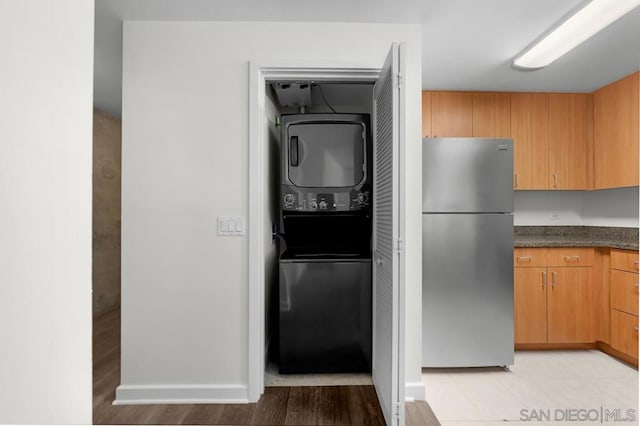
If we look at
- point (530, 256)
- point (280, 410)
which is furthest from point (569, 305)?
point (280, 410)

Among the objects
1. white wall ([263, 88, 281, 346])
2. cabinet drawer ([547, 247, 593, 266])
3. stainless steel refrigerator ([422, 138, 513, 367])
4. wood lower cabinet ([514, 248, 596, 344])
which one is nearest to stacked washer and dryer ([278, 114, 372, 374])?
white wall ([263, 88, 281, 346])

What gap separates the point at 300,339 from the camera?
104 inches

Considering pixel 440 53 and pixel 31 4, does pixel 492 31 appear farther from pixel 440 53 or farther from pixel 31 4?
pixel 31 4

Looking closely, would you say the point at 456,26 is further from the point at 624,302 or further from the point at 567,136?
the point at 624,302

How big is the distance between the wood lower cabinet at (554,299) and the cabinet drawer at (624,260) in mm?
179

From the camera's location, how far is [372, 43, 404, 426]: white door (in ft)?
5.97

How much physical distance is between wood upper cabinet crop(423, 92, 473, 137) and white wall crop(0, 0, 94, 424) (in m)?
3.43

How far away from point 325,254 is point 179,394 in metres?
1.29

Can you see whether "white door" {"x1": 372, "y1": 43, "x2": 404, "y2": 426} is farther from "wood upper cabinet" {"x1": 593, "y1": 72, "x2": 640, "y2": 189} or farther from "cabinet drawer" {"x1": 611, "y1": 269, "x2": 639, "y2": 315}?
"wood upper cabinet" {"x1": 593, "y1": 72, "x2": 640, "y2": 189}

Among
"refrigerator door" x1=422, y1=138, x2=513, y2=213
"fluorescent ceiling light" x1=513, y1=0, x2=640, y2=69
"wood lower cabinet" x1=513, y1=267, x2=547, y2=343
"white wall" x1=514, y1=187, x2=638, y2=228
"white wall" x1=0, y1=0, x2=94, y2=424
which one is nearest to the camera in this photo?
"white wall" x1=0, y1=0, x2=94, y2=424

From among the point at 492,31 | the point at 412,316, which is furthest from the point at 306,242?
the point at 492,31

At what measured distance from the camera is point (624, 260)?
3.03 metres

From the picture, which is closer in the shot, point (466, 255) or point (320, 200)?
point (320, 200)

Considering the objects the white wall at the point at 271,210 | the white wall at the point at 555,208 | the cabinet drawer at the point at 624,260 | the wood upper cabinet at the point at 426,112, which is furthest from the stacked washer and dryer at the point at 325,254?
the cabinet drawer at the point at 624,260
